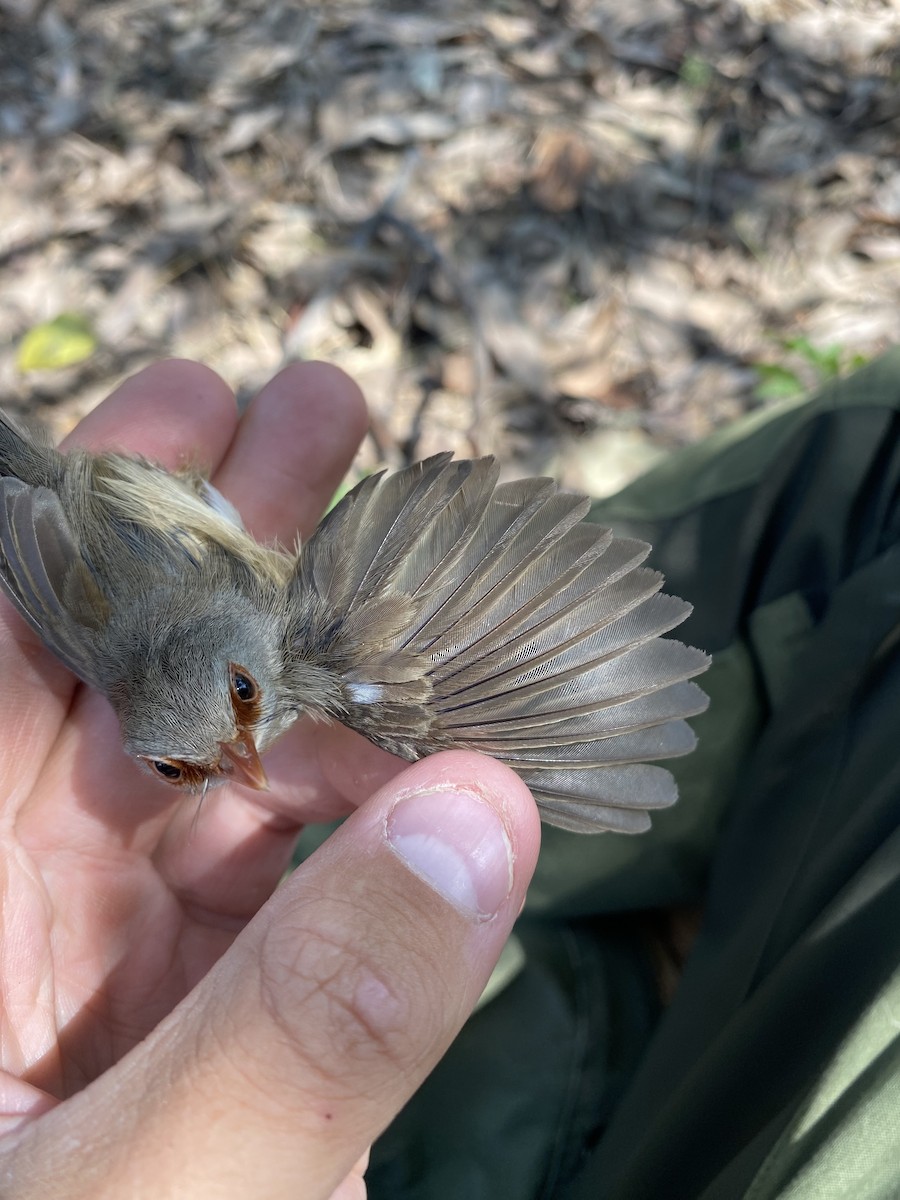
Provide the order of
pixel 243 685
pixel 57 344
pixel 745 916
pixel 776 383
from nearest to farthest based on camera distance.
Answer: pixel 745 916
pixel 243 685
pixel 776 383
pixel 57 344

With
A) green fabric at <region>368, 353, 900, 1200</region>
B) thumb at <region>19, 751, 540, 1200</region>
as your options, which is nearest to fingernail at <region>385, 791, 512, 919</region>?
thumb at <region>19, 751, 540, 1200</region>

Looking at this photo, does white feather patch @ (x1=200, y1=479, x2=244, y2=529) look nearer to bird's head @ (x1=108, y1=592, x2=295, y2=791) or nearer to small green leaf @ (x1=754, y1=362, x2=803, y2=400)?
bird's head @ (x1=108, y1=592, x2=295, y2=791)

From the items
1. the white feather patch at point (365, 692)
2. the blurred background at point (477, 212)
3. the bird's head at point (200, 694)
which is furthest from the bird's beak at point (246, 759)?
the blurred background at point (477, 212)

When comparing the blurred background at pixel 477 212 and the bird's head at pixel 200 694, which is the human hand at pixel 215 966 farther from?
the blurred background at pixel 477 212

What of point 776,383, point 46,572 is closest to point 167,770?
point 46,572

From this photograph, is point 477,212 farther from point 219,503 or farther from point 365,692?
point 365,692

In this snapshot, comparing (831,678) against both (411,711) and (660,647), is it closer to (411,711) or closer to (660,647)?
(660,647)

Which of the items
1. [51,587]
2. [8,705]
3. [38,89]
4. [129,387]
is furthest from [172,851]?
[38,89]
